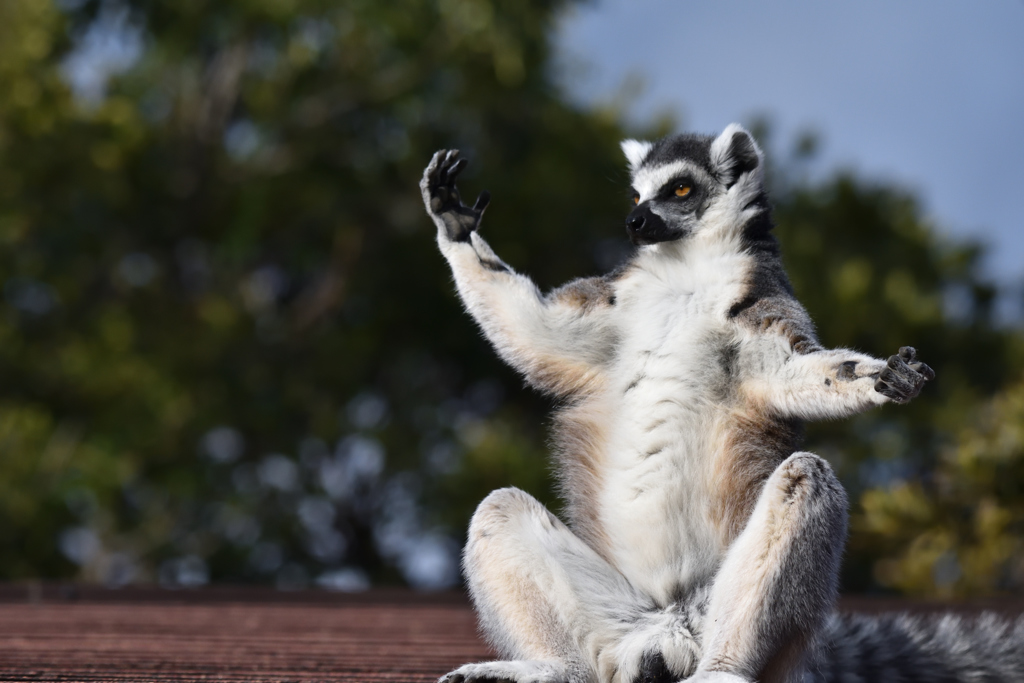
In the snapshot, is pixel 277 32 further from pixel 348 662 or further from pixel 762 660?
pixel 762 660

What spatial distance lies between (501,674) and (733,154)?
173 cm

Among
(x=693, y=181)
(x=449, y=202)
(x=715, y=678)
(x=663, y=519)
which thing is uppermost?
(x=449, y=202)

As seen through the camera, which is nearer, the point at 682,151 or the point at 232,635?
the point at 682,151

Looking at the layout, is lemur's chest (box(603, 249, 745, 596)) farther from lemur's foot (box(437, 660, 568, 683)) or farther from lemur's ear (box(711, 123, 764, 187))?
lemur's ear (box(711, 123, 764, 187))

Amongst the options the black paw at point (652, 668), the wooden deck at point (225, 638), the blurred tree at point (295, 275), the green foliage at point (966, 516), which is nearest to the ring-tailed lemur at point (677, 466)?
the black paw at point (652, 668)

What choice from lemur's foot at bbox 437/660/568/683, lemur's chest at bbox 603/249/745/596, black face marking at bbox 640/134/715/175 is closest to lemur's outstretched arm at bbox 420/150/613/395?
lemur's chest at bbox 603/249/745/596

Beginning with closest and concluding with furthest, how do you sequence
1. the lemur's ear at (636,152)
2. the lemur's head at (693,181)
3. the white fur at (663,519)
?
the white fur at (663,519) < the lemur's head at (693,181) < the lemur's ear at (636,152)

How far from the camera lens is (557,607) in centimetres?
252

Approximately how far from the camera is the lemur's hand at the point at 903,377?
92.1 inches

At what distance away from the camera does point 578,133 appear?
596 inches

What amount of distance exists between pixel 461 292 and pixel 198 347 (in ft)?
34.9

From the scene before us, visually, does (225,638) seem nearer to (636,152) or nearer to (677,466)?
(677,466)

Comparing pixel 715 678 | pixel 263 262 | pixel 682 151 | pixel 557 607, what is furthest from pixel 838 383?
pixel 263 262

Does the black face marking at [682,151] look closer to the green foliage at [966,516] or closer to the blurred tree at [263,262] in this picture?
the green foliage at [966,516]
